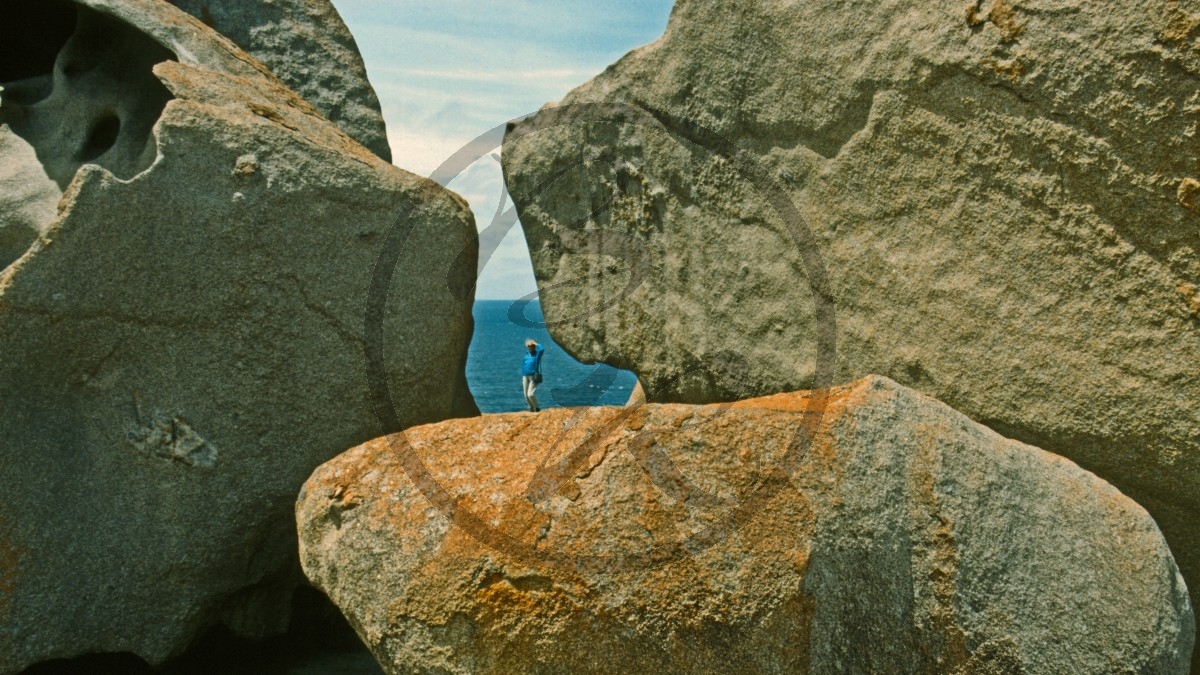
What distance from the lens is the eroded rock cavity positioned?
4.80 m

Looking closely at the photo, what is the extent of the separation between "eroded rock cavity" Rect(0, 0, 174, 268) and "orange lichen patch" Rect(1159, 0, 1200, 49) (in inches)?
156

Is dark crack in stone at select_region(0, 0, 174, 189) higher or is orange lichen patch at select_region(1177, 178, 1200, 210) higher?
dark crack in stone at select_region(0, 0, 174, 189)

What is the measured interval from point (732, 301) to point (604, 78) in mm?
1201

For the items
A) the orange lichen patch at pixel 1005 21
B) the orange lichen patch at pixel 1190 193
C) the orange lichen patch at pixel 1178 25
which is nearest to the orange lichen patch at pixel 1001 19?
the orange lichen patch at pixel 1005 21

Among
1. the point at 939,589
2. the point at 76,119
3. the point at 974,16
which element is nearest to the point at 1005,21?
the point at 974,16

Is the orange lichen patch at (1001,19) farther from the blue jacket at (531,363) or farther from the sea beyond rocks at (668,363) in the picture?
the blue jacket at (531,363)

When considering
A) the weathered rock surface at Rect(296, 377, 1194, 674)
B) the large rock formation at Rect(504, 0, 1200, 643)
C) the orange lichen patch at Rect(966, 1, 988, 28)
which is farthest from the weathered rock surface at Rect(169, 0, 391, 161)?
the orange lichen patch at Rect(966, 1, 988, 28)

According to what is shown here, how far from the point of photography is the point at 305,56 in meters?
6.24

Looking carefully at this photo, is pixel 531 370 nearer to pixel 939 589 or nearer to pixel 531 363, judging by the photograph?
pixel 531 363

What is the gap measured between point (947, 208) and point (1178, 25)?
96 centimetres

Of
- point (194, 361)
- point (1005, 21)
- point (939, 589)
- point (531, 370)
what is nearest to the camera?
point (939, 589)

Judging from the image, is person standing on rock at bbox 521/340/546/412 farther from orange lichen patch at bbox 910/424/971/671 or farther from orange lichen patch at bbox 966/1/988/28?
orange lichen patch at bbox 910/424/971/671

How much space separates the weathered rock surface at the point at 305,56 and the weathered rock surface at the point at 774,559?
3157 millimetres

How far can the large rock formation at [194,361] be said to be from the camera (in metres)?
4.03
